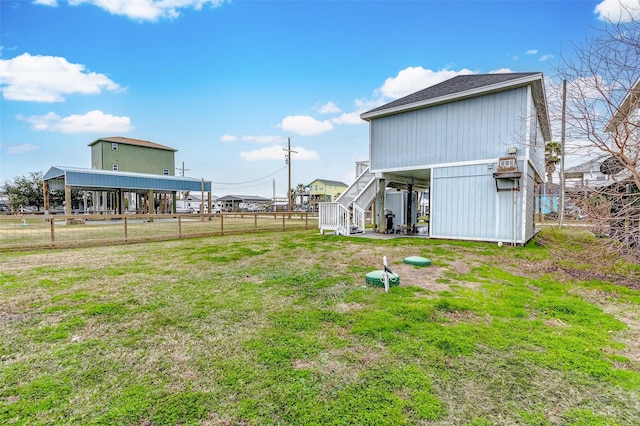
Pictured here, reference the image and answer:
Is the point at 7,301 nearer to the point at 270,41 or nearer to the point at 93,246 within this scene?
the point at 93,246

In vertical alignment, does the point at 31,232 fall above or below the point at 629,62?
below

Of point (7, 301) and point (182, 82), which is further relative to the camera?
point (182, 82)

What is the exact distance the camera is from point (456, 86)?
9742 mm

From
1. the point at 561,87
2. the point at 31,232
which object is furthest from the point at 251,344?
the point at 31,232

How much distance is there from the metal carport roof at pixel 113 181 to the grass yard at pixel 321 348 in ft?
54.9

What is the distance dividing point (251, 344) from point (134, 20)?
648 inches

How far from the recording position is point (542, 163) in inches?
492

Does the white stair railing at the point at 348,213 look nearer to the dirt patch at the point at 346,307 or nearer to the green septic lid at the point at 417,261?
the green septic lid at the point at 417,261

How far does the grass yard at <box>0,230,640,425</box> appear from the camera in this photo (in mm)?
1795

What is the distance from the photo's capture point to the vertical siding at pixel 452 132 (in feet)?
27.9

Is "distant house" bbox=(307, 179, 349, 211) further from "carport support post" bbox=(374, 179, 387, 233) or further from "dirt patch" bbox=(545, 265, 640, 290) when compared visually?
"dirt patch" bbox=(545, 265, 640, 290)

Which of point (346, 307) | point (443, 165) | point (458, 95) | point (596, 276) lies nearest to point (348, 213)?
point (443, 165)

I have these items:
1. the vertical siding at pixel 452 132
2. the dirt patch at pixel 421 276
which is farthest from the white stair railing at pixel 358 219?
the dirt patch at pixel 421 276

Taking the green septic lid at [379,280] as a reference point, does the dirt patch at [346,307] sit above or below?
below
